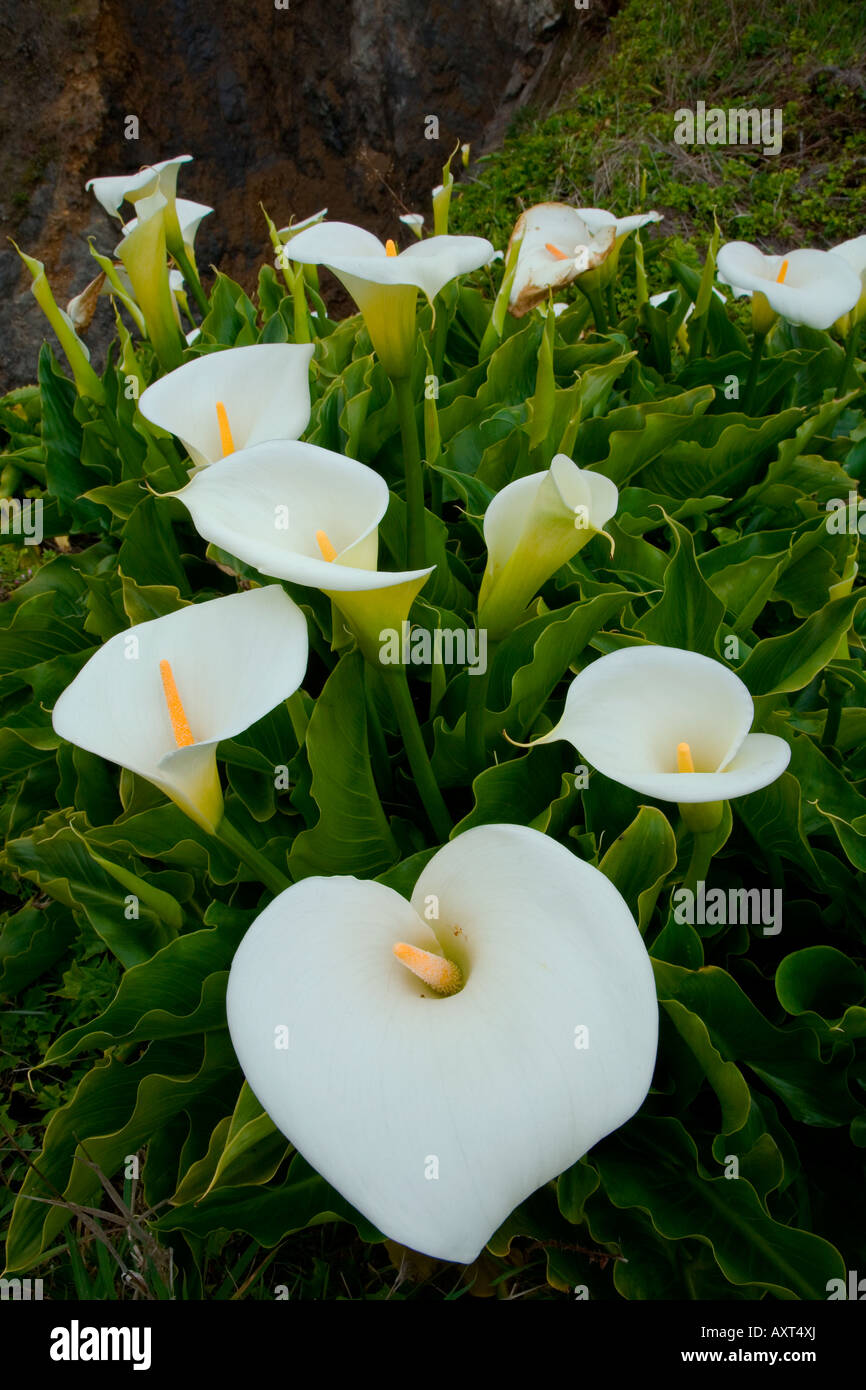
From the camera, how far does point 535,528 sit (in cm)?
117

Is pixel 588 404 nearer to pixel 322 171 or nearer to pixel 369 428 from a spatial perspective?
pixel 369 428

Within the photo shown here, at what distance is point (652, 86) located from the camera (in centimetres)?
525

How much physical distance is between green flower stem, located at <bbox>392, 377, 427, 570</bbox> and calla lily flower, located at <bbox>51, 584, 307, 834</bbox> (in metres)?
0.46

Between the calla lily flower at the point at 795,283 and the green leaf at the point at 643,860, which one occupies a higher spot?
the calla lily flower at the point at 795,283

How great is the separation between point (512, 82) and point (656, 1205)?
5.85 m

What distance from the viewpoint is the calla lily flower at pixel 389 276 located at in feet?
3.68

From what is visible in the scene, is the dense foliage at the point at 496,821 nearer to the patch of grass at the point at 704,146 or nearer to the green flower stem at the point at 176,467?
the green flower stem at the point at 176,467

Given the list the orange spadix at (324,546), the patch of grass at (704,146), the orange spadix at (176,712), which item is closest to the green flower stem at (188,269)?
the orange spadix at (324,546)

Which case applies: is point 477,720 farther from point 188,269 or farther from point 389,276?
point 188,269

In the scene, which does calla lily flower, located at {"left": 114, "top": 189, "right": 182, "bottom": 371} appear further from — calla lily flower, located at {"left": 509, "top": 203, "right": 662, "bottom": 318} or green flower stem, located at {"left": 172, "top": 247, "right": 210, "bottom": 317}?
calla lily flower, located at {"left": 509, "top": 203, "right": 662, "bottom": 318}

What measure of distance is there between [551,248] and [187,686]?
1.44m

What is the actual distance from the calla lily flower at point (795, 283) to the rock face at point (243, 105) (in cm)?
301

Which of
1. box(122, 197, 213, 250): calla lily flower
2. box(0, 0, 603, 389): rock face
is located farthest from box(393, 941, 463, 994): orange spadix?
box(0, 0, 603, 389): rock face

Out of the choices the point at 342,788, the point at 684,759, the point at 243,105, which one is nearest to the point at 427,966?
the point at 684,759
